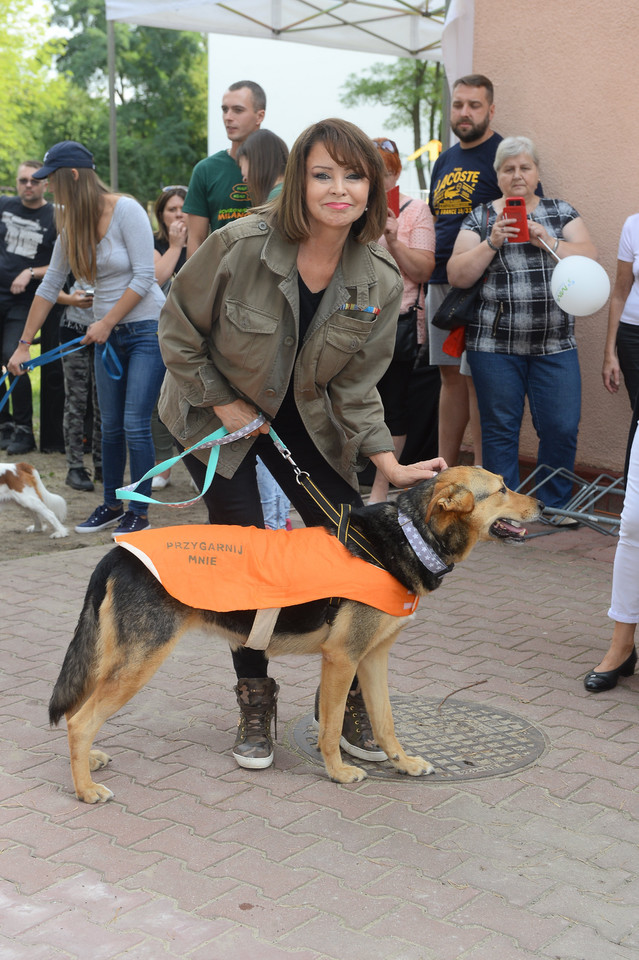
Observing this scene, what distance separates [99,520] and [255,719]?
3853mm

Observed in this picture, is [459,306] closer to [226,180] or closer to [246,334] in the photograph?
[226,180]

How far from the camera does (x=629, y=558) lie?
4516mm

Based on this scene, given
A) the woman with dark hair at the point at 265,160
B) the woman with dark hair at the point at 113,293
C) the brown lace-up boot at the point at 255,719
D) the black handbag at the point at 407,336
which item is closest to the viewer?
the brown lace-up boot at the point at 255,719

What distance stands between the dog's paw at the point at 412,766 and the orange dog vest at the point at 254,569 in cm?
60

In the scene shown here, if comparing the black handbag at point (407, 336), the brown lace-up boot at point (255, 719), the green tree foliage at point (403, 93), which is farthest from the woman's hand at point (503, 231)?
the green tree foliage at point (403, 93)

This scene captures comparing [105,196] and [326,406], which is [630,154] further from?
[326,406]

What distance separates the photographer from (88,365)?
8648 millimetres

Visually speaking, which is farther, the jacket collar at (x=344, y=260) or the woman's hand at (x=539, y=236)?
the woman's hand at (x=539, y=236)

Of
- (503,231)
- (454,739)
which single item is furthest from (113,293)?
(454,739)

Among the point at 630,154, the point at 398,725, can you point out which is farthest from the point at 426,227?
the point at 398,725

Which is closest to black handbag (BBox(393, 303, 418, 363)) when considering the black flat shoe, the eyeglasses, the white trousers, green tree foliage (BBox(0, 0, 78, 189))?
the eyeglasses

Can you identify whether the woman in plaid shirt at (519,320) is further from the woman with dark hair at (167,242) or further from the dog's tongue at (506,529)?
the dog's tongue at (506,529)

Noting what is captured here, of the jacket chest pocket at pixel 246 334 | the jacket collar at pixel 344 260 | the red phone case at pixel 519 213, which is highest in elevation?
the red phone case at pixel 519 213

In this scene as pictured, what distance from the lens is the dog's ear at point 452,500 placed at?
360 centimetres
